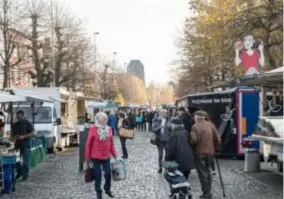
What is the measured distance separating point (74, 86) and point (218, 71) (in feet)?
54.9

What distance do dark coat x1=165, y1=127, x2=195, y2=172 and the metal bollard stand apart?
6073 millimetres

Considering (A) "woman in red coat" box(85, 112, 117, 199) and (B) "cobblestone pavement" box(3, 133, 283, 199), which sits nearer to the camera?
(A) "woman in red coat" box(85, 112, 117, 199)

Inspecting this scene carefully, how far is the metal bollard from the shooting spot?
1661cm

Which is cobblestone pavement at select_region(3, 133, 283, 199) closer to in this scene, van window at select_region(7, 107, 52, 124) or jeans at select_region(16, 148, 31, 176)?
jeans at select_region(16, 148, 31, 176)

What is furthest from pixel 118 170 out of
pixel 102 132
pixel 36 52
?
pixel 36 52

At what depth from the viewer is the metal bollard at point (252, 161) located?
16.6m

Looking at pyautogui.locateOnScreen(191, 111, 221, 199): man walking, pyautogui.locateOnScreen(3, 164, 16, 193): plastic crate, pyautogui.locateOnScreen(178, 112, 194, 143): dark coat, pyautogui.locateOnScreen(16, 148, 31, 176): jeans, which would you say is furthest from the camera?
pyautogui.locateOnScreen(178, 112, 194, 143): dark coat

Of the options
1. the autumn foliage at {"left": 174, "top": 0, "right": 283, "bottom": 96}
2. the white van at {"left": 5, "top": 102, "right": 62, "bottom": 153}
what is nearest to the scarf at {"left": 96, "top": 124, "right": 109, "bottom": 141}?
the white van at {"left": 5, "top": 102, "right": 62, "bottom": 153}

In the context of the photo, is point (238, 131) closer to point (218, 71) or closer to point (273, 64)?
point (273, 64)

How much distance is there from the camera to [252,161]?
1667cm

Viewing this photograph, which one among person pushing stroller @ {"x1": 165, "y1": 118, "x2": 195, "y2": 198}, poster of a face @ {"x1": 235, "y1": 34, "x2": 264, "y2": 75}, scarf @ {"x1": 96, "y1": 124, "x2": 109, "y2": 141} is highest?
poster of a face @ {"x1": 235, "y1": 34, "x2": 264, "y2": 75}

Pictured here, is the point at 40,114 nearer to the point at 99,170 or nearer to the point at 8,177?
the point at 8,177

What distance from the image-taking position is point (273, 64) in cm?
3109

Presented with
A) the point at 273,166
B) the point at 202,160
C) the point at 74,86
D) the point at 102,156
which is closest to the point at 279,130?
the point at 202,160
